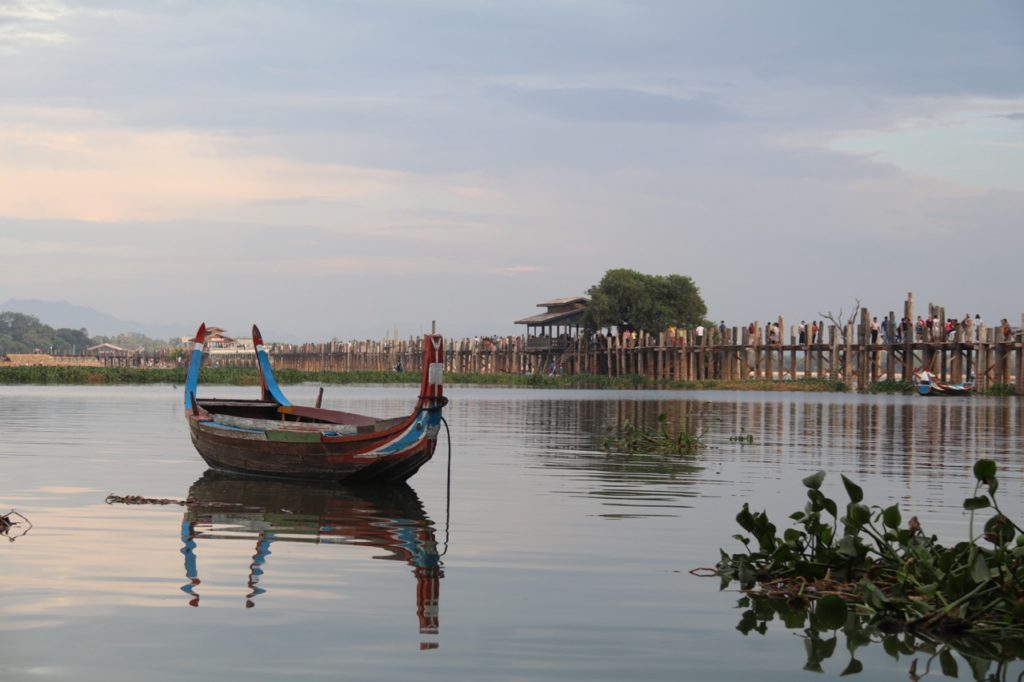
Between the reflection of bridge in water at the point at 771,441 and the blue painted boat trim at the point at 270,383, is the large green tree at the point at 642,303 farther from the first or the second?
the blue painted boat trim at the point at 270,383

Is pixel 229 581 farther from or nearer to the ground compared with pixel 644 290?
nearer to the ground

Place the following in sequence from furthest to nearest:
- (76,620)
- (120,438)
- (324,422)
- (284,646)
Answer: (120,438), (324,422), (76,620), (284,646)

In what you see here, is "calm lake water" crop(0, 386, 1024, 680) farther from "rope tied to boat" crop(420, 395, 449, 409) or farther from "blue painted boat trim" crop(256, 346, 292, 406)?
"blue painted boat trim" crop(256, 346, 292, 406)

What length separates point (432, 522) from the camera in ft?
45.3

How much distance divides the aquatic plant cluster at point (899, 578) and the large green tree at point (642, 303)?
7231 centimetres

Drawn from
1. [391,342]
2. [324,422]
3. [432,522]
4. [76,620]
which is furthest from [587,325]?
[76,620]

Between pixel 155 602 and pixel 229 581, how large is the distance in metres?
0.90

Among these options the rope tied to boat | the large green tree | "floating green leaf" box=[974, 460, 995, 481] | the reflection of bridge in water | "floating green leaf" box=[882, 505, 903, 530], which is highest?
the large green tree

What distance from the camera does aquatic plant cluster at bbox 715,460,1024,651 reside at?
8547mm

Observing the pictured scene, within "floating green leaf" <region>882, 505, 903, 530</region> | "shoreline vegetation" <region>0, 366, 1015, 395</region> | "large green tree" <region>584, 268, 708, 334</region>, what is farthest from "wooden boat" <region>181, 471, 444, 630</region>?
"large green tree" <region>584, 268, 708, 334</region>

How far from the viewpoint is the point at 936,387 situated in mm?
50156

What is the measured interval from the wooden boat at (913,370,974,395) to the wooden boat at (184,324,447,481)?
35662 mm

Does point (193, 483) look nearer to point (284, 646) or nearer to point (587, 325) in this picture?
point (284, 646)

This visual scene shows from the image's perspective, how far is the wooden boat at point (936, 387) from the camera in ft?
165
